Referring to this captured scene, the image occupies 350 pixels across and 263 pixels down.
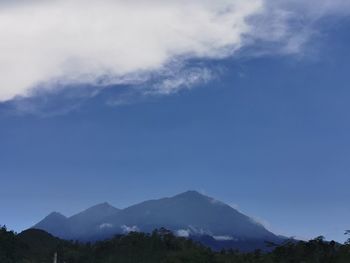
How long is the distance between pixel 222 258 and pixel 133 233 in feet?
168

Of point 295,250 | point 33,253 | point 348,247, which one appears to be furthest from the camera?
point 33,253

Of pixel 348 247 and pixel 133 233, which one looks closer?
pixel 348 247

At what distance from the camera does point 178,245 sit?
5295 inches

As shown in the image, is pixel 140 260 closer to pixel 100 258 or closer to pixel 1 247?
pixel 100 258

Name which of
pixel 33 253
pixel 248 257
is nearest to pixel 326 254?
pixel 248 257

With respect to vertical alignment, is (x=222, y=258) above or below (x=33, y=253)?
below

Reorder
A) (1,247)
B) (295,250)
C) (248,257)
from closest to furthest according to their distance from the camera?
1. (295,250)
2. (248,257)
3. (1,247)

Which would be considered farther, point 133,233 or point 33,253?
point 33,253

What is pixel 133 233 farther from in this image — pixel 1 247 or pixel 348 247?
pixel 348 247

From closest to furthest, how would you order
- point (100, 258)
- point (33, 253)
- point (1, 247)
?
point (1, 247) < point (100, 258) < point (33, 253)

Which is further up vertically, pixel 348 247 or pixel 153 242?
pixel 153 242

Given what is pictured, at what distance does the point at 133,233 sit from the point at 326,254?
74.7m

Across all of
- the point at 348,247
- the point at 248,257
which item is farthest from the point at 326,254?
the point at 248,257

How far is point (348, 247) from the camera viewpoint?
7544 cm
